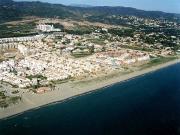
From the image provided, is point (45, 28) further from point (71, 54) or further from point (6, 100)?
point (6, 100)

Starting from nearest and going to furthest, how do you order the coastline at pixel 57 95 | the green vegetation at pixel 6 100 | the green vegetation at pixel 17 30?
the coastline at pixel 57 95
the green vegetation at pixel 6 100
the green vegetation at pixel 17 30

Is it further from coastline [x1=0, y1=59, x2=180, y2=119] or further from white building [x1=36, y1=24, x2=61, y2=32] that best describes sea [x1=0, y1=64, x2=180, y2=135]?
white building [x1=36, y1=24, x2=61, y2=32]

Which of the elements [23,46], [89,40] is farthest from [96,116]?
[89,40]

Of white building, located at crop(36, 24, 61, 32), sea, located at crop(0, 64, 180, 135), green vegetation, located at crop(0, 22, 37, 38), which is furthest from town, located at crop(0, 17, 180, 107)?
sea, located at crop(0, 64, 180, 135)

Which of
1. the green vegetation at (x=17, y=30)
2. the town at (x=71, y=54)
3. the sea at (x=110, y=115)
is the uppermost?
the green vegetation at (x=17, y=30)

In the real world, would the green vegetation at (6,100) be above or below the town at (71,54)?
below

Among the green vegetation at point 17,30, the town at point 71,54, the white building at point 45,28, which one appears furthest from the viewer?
the white building at point 45,28

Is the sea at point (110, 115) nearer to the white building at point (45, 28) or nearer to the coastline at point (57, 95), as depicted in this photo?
the coastline at point (57, 95)

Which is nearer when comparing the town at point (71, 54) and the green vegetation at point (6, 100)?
the green vegetation at point (6, 100)

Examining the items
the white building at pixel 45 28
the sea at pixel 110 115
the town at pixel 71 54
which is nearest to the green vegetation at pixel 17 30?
the white building at pixel 45 28
